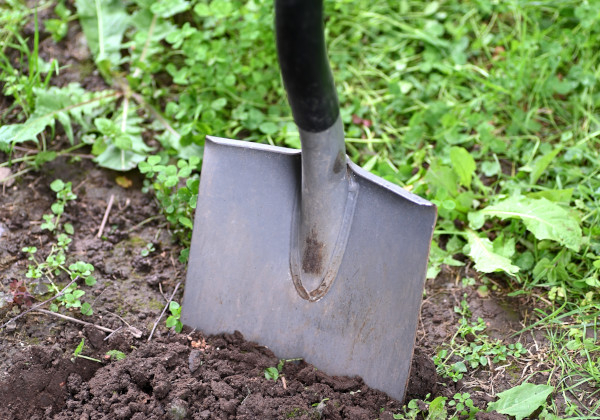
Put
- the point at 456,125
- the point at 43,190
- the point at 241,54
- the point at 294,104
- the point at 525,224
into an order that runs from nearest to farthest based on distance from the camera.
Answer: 1. the point at 294,104
2. the point at 525,224
3. the point at 43,190
4. the point at 456,125
5. the point at 241,54

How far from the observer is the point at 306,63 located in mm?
1421

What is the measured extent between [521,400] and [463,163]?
2.98 feet

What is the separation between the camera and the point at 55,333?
5.94ft

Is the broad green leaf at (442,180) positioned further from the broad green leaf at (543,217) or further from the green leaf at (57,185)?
the green leaf at (57,185)

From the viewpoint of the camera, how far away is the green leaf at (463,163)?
224cm

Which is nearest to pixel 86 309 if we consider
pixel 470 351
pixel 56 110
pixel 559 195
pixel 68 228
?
pixel 68 228

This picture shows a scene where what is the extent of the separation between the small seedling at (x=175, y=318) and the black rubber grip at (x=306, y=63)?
2.32 ft

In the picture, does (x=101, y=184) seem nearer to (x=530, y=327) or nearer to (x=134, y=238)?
(x=134, y=238)

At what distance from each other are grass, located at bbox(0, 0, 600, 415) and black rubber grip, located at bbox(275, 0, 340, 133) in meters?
0.67

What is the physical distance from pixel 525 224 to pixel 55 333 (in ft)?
5.07

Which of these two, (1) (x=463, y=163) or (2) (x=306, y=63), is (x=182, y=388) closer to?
(2) (x=306, y=63)

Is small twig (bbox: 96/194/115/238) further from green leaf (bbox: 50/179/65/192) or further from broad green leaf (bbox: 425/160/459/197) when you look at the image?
broad green leaf (bbox: 425/160/459/197)

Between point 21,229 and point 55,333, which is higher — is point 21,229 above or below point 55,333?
above

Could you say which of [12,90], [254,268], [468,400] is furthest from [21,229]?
[468,400]
